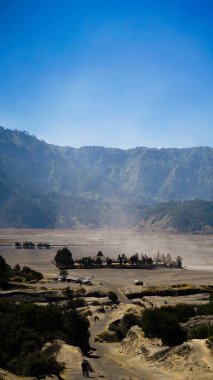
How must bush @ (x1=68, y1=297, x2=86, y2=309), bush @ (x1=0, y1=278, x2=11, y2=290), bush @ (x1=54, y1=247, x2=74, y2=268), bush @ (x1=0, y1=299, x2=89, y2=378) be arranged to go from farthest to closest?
bush @ (x1=54, y1=247, x2=74, y2=268)
bush @ (x1=0, y1=278, x2=11, y2=290)
bush @ (x1=68, y1=297, x2=86, y2=309)
bush @ (x1=0, y1=299, x2=89, y2=378)

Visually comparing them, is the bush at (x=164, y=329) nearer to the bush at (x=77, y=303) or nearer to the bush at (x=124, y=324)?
the bush at (x=124, y=324)

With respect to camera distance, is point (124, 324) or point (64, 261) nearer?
point (124, 324)

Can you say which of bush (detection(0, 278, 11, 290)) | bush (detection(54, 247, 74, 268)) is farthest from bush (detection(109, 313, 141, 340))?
bush (detection(54, 247, 74, 268))

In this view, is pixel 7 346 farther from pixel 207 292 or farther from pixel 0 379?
pixel 207 292

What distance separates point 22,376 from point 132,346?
16505mm

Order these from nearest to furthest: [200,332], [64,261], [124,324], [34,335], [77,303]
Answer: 1. [34,335]
2. [200,332]
3. [124,324]
4. [77,303]
5. [64,261]

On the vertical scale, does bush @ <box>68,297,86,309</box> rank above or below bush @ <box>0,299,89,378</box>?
below

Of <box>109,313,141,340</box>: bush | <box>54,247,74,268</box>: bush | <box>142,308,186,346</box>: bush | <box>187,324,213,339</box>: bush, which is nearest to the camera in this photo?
<box>187,324,213,339</box>: bush

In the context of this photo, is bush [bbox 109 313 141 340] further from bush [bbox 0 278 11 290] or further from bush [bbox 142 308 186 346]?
bush [bbox 0 278 11 290]

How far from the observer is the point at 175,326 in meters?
42.1

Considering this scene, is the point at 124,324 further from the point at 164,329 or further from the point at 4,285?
the point at 4,285

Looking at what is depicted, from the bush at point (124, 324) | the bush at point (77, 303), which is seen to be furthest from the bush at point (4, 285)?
the bush at point (124, 324)

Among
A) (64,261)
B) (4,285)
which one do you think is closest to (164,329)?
(4,285)

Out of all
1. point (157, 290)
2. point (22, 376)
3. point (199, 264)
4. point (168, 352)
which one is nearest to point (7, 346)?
point (22, 376)
